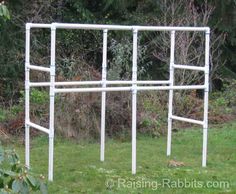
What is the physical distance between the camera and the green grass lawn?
6.29 metres

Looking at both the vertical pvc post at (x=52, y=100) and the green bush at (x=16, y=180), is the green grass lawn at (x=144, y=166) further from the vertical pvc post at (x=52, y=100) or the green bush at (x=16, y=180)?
the green bush at (x=16, y=180)

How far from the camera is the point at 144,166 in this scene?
7383 mm

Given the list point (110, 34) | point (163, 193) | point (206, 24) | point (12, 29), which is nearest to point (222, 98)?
point (206, 24)

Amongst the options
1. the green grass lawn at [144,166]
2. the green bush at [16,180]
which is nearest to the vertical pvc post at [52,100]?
the green grass lawn at [144,166]

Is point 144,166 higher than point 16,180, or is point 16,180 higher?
point 16,180

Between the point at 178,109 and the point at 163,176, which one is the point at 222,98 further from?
the point at 163,176

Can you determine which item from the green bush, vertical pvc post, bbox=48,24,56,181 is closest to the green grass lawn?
vertical pvc post, bbox=48,24,56,181

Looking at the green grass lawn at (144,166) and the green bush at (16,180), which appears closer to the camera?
the green bush at (16,180)

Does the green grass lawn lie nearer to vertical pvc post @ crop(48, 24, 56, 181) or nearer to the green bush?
vertical pvc post @ crop(48, 24, 56, 181)

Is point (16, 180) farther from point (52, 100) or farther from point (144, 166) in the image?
point (144, 166)

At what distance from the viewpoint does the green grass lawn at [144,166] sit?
20.6ft

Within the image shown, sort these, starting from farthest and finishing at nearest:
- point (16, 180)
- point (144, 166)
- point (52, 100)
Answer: point (144, 166) < point (52, 100) < point (16, 180)

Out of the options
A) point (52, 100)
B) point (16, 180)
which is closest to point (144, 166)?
point (52, 100)

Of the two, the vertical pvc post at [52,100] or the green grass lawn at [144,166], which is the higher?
the vertical pvc post at [52,100]
